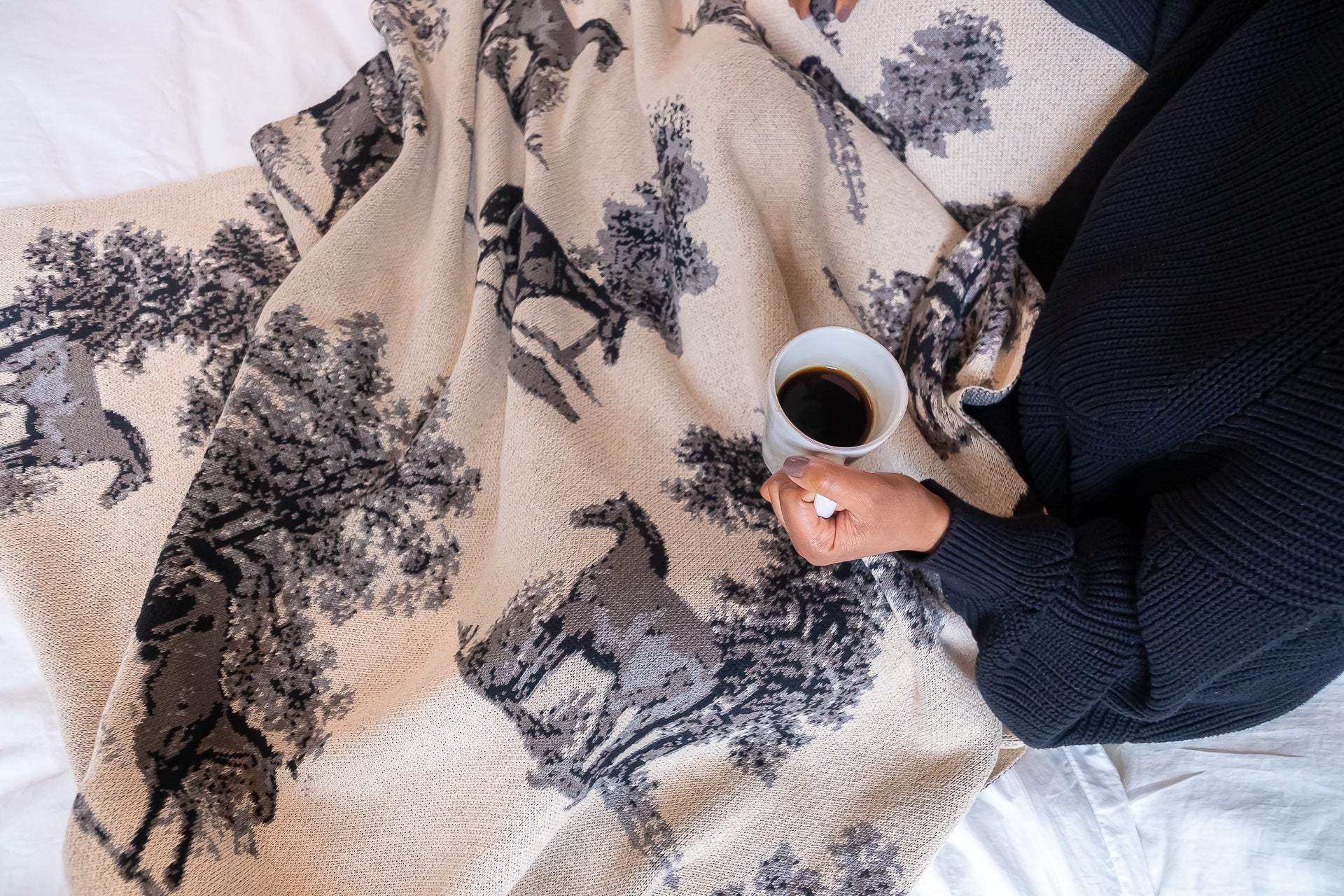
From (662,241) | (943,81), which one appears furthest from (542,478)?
(943,81)

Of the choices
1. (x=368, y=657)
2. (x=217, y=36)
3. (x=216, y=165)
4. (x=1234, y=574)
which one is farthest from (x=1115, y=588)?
(x=217, y=36)

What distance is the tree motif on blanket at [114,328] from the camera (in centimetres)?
73

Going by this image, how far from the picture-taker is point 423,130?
0.85m

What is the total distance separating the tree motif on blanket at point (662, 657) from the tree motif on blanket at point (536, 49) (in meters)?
0.49

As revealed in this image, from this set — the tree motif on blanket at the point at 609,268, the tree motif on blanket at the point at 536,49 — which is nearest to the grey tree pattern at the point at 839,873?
the tree motif on blanket at the point at 609,268

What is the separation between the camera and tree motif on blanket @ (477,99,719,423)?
2.35 ft

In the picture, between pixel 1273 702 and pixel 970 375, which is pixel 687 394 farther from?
pixel 1273 702

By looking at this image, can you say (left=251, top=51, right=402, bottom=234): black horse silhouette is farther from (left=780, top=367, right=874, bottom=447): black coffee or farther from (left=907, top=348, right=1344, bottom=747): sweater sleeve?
(left=907, top=348, right=1344, bottom=747): sweater sleeve

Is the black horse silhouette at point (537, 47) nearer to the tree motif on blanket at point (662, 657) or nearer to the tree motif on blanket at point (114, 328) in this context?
the tree motif on blanket at point (114, 328)

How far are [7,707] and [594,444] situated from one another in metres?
0.53

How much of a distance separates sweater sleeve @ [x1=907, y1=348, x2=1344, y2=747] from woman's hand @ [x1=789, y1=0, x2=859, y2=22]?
19.0 inches

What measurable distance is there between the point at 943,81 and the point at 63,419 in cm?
90

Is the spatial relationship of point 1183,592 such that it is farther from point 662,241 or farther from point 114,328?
point 114,328

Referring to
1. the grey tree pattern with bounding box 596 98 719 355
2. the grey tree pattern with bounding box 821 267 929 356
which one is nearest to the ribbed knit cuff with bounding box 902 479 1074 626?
the grey tree pattern with bounding box 821 267 929 356
